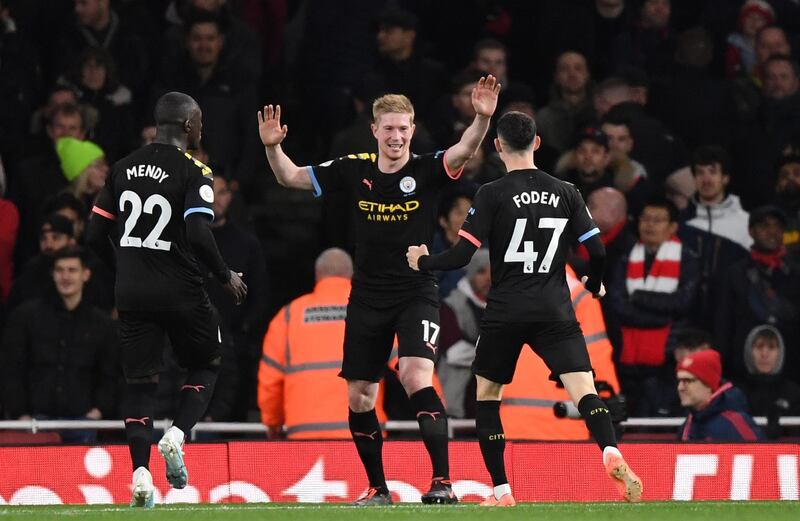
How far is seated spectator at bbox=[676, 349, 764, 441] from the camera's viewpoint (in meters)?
11.7

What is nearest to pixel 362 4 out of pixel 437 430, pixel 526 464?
pixel 526 464

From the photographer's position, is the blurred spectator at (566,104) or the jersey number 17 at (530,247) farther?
the blurred spectator at (566,104)

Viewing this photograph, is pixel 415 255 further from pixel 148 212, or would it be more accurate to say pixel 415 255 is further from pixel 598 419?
pixel 148 212

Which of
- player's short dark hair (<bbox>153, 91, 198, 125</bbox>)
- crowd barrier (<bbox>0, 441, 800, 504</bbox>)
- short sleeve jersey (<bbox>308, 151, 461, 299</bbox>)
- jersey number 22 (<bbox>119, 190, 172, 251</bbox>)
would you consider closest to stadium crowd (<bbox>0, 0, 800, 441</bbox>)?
crowd barrier (<bbox>0, 441, 800, 504</bbox>)

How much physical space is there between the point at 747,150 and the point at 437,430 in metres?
6.83

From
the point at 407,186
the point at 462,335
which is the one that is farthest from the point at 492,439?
the point at 462,335

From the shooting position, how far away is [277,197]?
16.4 meters

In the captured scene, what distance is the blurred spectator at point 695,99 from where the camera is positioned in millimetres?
15891

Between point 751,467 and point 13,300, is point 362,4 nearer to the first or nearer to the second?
point 13,300

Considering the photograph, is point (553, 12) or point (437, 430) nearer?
point (437, 430)

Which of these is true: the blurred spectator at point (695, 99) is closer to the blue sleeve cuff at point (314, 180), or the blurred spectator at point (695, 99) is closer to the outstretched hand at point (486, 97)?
the outstretched hand at point (486, 97)

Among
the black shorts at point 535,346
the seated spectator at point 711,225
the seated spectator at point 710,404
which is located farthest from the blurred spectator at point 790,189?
the black shorts at point 535,346

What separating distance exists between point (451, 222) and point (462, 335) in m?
1.01

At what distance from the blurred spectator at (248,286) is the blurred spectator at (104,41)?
2.17 metres
